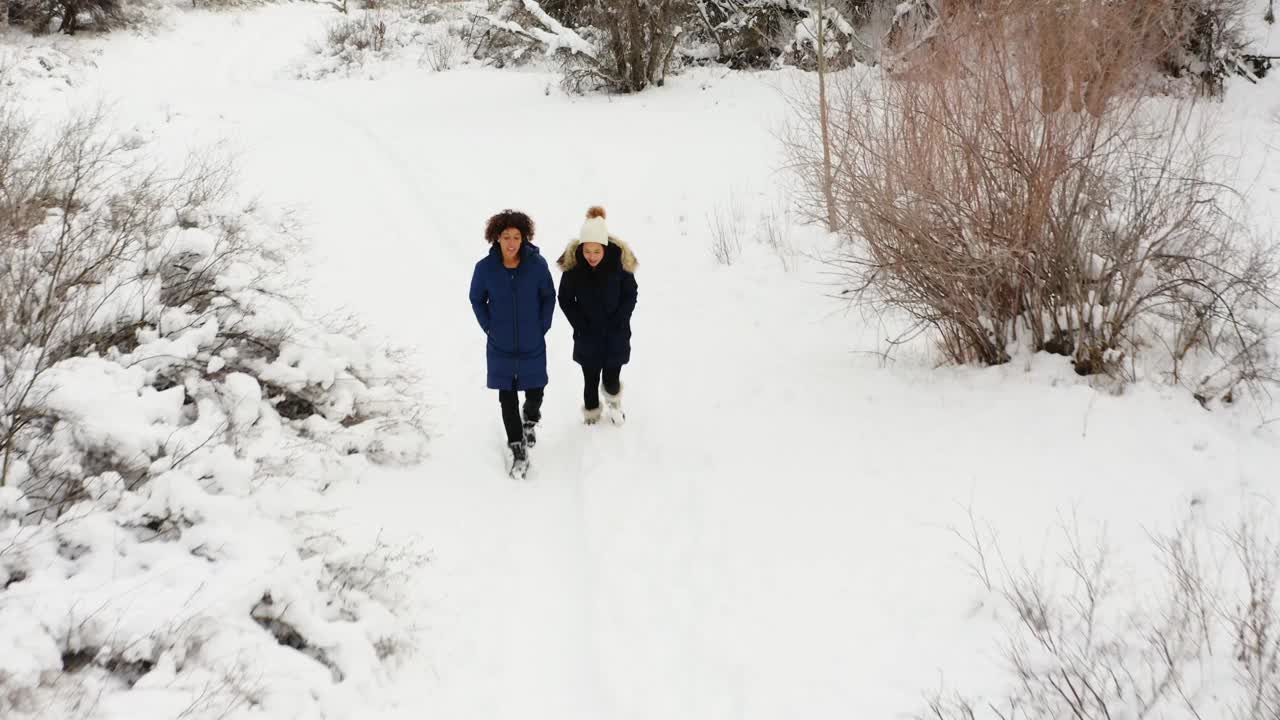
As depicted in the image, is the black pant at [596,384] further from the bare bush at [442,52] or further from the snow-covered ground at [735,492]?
the bare bush at [442,52]

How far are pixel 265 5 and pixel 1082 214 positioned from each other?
28.5m

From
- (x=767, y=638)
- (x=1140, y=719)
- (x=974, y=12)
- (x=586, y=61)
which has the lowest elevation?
(x=767, y=638)

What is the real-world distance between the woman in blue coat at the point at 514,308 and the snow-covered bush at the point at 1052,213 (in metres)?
2.42

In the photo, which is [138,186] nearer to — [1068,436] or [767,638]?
[767,638]

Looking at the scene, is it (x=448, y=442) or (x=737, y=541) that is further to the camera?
(x=448, y=442)

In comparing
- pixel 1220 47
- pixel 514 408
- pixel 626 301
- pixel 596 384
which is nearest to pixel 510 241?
pixel 626 301

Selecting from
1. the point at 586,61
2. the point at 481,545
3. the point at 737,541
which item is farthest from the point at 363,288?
the point at 586,61

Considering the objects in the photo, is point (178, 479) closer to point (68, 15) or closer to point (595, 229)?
point (595, 229)

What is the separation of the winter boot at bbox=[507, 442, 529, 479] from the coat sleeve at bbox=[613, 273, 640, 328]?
1.02 m

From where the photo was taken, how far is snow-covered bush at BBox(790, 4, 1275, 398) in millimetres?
4711

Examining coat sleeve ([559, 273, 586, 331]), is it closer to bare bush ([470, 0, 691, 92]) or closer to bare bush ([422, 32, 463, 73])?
bare bush ([470, 0, 691, 92])

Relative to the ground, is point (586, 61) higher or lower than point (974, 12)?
higher

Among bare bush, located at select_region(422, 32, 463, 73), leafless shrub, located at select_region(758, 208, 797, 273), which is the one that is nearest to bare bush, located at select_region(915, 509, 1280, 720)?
leafless shrub, located at select_region(758, 208, 797, 273)

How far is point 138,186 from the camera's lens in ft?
24.2
